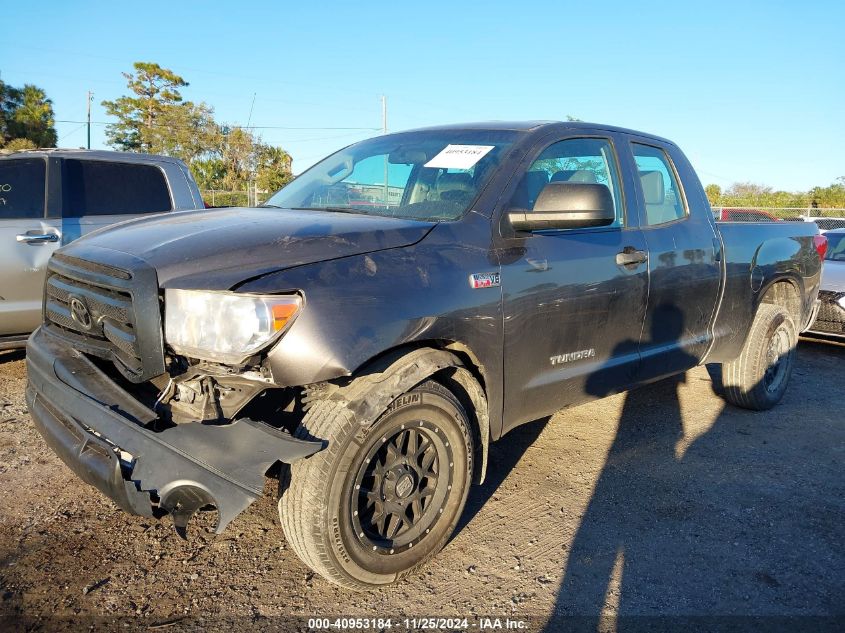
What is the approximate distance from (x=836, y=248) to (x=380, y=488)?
8.21 meters

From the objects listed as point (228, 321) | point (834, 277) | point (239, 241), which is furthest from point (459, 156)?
point (834, 277)

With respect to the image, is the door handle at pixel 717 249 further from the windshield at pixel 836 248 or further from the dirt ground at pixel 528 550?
the windshield at pixel 836 248

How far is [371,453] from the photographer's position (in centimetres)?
248

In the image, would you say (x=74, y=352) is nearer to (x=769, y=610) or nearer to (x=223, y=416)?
(x=223, y=416)

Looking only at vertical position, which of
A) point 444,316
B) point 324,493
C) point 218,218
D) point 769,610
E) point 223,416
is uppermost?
point 218,218

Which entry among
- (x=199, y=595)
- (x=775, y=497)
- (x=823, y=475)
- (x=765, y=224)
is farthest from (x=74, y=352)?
(x=765, y=224)

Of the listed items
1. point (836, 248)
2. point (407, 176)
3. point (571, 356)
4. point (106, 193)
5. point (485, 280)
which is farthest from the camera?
point (836, 248)

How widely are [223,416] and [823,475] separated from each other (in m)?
3.59

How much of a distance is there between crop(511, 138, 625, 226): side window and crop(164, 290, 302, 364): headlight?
1.33 metres

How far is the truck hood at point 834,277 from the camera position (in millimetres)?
7211

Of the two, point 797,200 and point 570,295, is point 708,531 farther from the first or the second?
point 797,200

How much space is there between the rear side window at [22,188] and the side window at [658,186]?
470 centimetres

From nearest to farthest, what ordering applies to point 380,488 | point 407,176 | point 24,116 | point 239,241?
point 239,241 → point 380,488 → point 407,176 → point 24,116

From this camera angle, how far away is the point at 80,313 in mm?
2605
